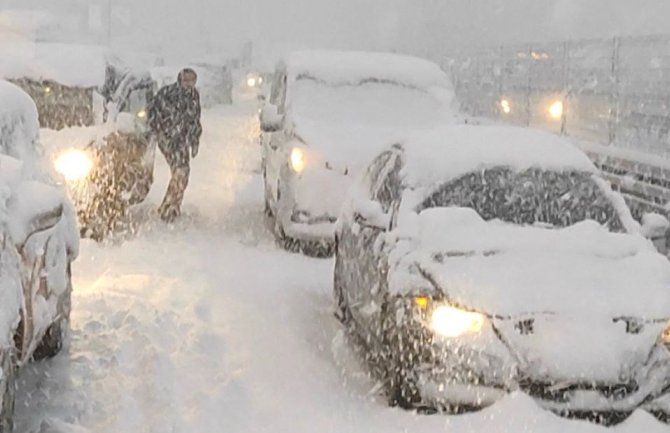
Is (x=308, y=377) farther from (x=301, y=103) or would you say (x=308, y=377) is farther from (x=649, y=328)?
(x=301, y=103)

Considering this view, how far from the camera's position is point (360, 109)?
11727 millimetres

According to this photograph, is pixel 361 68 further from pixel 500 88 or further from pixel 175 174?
pixel 500 88

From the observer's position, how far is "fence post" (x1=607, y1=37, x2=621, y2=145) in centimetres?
1682

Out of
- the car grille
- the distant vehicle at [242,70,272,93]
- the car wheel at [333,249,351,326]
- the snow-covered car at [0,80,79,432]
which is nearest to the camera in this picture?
the snow-covered car at [0,80,79,432]

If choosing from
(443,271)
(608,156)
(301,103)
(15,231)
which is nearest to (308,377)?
(443,271)

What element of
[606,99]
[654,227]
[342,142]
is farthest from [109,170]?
[606,99]

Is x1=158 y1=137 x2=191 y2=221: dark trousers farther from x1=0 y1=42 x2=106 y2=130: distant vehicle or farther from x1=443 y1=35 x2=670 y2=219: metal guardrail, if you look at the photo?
x1=443 y1=35 x2=670 y2=219: metal guardrail

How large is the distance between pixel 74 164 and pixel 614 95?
33.2ft

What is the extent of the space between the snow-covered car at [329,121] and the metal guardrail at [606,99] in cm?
231

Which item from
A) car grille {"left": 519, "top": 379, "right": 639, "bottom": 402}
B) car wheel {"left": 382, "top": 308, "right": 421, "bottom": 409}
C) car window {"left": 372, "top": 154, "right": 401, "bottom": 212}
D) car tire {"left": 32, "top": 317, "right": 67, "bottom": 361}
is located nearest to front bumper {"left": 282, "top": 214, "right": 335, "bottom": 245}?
car window {"left": 372, "top": 154, "right": 401, "bottom": 212}

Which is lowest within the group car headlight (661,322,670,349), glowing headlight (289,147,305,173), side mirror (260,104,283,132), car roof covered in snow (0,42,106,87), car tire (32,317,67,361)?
car tire (32,317,67,361)

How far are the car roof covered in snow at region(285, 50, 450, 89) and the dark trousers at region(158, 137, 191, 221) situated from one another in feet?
5.14

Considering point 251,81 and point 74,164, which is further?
point 251,81

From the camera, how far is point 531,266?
232 inches
